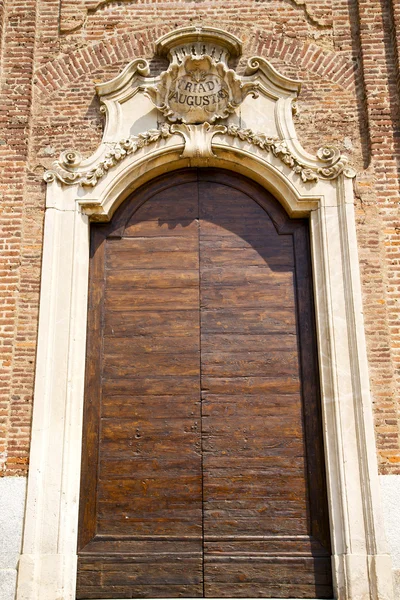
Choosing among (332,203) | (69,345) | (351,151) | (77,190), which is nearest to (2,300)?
(69,345)

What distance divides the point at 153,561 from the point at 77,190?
3913mm

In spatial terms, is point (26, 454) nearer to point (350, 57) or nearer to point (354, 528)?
point (354, 528)

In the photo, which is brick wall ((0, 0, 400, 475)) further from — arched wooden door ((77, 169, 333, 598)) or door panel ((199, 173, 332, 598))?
door panel ((199, 173, 332, 598))

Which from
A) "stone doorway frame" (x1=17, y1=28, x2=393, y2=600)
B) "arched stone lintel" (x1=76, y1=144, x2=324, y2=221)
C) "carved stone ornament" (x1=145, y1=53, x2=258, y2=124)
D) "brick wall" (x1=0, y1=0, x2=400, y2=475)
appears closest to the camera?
"stone doorway frame" (x1=17, y1=28, x2=393, y2=600)

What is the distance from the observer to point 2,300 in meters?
7.43

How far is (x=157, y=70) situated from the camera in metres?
8.29

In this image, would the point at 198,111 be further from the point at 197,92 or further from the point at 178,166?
the point at 178,166

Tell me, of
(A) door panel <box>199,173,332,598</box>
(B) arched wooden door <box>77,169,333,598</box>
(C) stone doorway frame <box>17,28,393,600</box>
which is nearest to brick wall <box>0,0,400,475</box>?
(C) stone doorway frame <box>17,28,393,600</box>

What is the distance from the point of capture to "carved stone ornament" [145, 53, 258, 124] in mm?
7988

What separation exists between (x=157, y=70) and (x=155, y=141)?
981 millimetres

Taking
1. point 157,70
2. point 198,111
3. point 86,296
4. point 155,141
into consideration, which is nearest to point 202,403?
point 86,296

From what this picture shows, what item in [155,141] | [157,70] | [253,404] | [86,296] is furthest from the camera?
[157,70]

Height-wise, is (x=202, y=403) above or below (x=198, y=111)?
below

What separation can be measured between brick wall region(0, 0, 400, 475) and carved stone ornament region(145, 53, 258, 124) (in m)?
0.48
